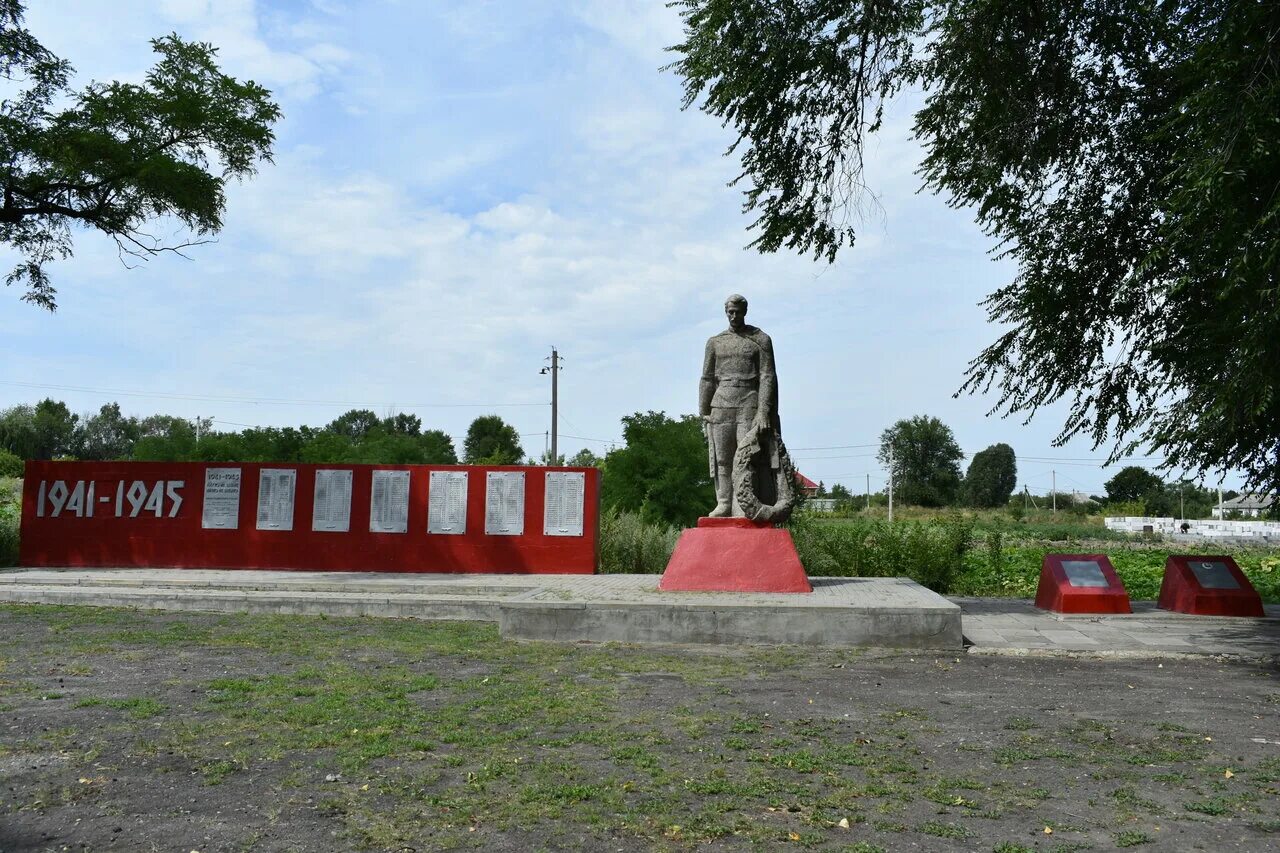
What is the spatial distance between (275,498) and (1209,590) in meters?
12.1

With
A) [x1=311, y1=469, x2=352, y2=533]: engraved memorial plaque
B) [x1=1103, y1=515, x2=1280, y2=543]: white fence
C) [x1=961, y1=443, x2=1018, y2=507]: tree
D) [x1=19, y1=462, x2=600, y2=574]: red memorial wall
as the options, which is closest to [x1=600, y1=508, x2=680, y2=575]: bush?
[x1=19, y1=462, x2=600, y2=574]: red memorial wall

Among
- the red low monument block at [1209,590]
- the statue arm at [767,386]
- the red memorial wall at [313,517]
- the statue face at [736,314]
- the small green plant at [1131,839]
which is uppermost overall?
the statue face at [736,314]

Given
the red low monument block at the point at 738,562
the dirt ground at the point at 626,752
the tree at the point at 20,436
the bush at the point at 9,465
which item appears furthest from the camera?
the tree at the point at 20,436

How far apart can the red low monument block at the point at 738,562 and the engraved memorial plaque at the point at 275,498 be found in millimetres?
6918

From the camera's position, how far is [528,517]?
1368 cm

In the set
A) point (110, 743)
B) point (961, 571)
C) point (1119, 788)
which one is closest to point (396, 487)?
point (961, 571)

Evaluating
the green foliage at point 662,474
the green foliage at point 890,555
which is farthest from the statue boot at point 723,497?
the green foliage at point 662,474

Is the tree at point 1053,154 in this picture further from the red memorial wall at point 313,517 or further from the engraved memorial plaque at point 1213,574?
the red memorial wall at point 313,517

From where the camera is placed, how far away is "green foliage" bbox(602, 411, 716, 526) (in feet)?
64.2

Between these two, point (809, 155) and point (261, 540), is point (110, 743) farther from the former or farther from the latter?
point (261, 540)

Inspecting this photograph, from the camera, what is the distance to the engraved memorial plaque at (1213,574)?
10.2 meters

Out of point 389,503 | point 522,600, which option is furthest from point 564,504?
point 522,600

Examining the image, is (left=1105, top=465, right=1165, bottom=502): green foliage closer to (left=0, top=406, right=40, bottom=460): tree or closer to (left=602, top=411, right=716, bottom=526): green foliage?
(left=602, top=411, right=716, bottom=526): green foliage

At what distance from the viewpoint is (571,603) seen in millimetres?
8469
